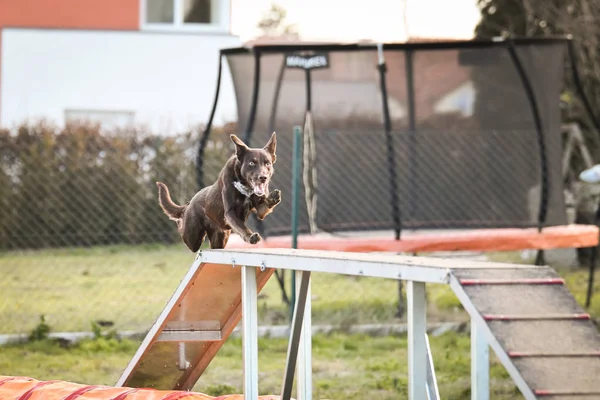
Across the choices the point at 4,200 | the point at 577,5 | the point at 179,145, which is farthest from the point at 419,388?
the point at 577,5

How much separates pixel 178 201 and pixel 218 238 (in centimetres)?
604

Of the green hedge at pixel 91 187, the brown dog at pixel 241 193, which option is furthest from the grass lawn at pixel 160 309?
the brown dog at pixel 241 193

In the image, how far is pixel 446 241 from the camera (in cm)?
823

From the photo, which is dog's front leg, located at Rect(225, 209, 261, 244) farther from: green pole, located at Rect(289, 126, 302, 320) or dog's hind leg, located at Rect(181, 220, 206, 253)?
green pole, located at Rect(289, 126, 302, 320)

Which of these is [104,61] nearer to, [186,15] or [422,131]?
[186,15]

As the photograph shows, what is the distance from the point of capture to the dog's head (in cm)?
423

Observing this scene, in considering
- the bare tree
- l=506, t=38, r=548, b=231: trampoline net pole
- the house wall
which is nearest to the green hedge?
l=506, t=38, r=548, b=231: trampoline net pole

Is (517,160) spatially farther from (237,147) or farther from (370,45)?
(237,147)

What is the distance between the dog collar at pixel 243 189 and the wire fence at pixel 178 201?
4229 millimetres

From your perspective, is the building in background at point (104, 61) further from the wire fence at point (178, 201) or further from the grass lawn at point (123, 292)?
the grass lawn at point (123, 292)

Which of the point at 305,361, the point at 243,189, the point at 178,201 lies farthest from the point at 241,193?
the point at 178,201

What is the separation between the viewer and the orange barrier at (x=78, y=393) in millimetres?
4836

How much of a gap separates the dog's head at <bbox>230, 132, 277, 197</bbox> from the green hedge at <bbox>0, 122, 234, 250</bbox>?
5698 millimetres

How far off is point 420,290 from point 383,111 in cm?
580
